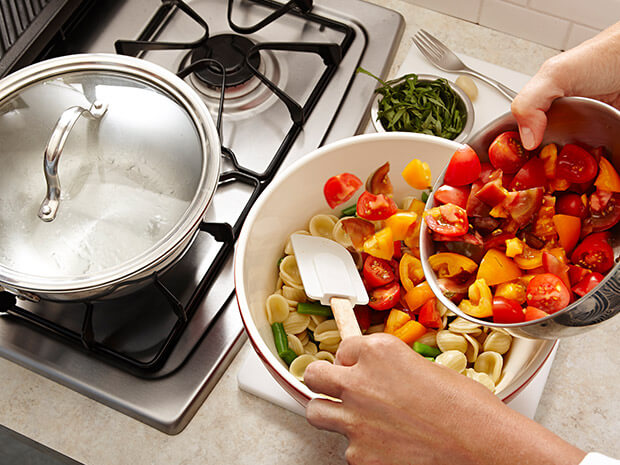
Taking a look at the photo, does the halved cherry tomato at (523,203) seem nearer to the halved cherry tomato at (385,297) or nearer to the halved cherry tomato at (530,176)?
the halved cherry tomato at (530,176)

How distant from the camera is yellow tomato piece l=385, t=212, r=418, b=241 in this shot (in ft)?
2.81

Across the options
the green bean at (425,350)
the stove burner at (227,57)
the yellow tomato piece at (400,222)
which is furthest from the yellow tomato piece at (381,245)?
the stove burner at (227,57)

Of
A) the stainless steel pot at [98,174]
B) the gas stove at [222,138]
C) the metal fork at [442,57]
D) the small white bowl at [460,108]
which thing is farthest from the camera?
the metal fork at [442,57]

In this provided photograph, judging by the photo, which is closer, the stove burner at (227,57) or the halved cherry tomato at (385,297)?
the halved cherry tomato at (385,297)

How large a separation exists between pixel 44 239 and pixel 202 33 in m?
0.55

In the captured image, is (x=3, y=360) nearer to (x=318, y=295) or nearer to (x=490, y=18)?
(x=318, y=295)

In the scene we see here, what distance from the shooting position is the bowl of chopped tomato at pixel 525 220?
2.23ft

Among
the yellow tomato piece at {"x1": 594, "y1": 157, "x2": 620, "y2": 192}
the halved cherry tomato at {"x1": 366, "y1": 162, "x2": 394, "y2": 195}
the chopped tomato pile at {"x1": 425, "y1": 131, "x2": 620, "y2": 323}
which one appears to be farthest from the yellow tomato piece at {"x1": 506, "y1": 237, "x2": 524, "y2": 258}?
the halved cherry tomato at {"x1": 366, "y1": 162, "x2": 394, "y2": 195}

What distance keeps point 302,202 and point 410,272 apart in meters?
0.18

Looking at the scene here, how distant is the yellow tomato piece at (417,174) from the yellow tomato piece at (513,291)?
0.20m

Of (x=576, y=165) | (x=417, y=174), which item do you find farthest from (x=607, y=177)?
(x=417, y=174)

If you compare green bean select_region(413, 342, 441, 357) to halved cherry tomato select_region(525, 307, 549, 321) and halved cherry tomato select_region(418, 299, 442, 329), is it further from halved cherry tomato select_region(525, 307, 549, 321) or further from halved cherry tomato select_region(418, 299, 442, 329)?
halved cherry tomato select_region(525, 307, 549, 321)

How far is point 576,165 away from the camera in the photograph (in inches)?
27.1

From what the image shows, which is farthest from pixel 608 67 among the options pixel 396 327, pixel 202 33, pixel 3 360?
pixel 3 360
